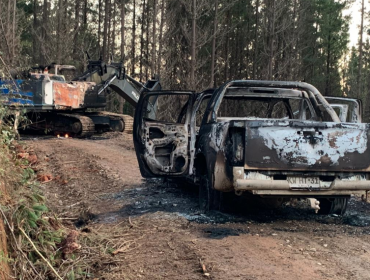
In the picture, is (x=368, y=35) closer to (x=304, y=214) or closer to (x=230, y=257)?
(x=304, y=214)

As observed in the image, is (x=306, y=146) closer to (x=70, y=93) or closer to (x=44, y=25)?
(x=70, y=93)

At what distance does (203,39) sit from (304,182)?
18164mm

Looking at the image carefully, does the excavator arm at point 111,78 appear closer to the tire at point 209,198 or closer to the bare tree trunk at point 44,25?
the bare tree trunk at point 44,25

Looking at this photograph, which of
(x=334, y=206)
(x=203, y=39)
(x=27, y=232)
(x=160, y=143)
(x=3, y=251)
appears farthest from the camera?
(x=203, y=39)

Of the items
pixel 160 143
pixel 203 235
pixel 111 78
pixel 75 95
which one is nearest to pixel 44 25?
pixel 75 95

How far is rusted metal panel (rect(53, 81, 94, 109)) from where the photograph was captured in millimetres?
18203

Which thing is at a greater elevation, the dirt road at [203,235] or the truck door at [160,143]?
the truck door at [160,143]

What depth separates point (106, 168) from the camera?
11070 mm

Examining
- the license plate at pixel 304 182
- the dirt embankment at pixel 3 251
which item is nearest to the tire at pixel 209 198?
the license plate at pixel 304 182

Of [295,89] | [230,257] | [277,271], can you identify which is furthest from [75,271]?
[295,89]

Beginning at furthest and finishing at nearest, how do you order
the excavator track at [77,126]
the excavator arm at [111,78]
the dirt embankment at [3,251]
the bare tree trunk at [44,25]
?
the bare tree trunk at [44,25]
the excavator arm at [111,78]
the excavator track at [77,126]
the dirt embankment at [3,251]

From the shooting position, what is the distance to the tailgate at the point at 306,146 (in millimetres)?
5398

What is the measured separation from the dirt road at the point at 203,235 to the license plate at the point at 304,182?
57 centimetres

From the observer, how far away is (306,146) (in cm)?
549
